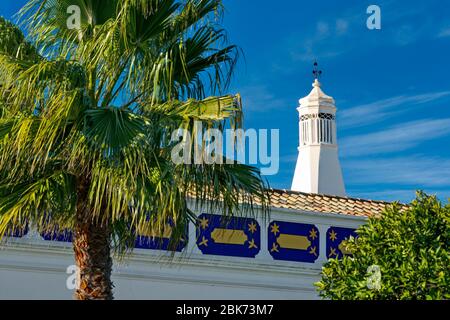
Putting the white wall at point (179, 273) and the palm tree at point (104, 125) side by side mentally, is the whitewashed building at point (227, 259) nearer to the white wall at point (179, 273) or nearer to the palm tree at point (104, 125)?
the white wall at point (179, 273)

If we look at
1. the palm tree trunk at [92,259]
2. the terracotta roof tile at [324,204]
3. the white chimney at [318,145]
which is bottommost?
the palm tree trunk at [92,259]

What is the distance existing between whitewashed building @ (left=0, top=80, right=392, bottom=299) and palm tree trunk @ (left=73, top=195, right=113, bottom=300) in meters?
5.41

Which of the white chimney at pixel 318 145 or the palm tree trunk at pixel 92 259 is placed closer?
the palm tree trunk at pixel 92 259

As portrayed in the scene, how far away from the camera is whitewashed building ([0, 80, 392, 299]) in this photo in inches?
639

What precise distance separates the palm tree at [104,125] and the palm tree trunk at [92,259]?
12mm

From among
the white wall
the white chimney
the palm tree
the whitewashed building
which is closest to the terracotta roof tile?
the whitewashed building

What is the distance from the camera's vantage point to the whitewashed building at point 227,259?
16234mm

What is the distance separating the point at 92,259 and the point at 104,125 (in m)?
1.66

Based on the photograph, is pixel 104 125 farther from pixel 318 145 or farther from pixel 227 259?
pixel 318 145

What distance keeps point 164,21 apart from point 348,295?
507 cm

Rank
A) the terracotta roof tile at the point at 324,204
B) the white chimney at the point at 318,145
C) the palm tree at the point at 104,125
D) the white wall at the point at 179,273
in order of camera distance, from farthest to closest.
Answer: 1. the white chimney at the point at 318,145
2. the terracotta roof tile at the point at 324,204
3. the white wall at the point at 179,273
4. the palm tree at the point at 104,125

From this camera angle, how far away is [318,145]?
124ft

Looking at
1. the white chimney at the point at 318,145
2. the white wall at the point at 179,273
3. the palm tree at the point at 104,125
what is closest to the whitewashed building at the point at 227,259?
the white wall at the point at 179,273

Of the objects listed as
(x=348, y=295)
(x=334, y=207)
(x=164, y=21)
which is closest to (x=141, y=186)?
(x=164, y=21)
